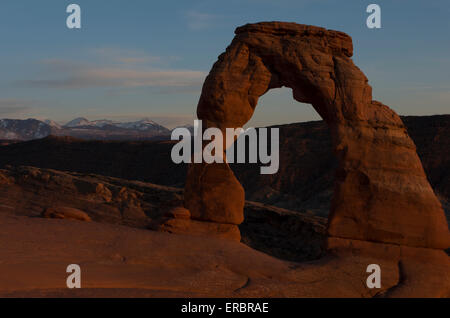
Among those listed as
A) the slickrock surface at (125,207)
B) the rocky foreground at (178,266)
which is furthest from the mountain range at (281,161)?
the rocky foreground at (178,266)

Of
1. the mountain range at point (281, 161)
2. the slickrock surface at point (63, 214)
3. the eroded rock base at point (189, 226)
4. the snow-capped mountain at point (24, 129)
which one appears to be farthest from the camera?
the snow-capped mountain at point (24, 129)

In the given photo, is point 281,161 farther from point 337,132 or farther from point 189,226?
point 189,226

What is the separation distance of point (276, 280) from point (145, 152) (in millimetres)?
42819

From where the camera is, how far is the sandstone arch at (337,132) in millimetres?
10141

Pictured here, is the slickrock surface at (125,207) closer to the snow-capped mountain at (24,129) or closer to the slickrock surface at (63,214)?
the slickrock surface at (63,214)

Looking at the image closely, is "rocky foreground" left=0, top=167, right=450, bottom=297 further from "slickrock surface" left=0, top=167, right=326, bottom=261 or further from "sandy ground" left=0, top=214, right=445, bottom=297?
"slickrock surface" left=0, top=167, right=326, bottom=261

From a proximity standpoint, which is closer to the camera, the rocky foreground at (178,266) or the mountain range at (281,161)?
the rocky foreground at (178,266)

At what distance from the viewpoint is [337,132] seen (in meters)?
10.8

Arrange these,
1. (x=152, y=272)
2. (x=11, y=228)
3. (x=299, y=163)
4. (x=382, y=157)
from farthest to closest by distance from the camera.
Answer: (x=299, y=163) < (x=382, y=157) < (x=11, y=228) < (x=152, y=272)

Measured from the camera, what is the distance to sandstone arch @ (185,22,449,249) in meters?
10.1

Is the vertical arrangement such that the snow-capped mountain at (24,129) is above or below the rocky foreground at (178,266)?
above

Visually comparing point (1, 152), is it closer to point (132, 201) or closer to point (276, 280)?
point (132, 201)

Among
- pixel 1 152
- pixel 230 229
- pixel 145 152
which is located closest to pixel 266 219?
pixel 230 229
